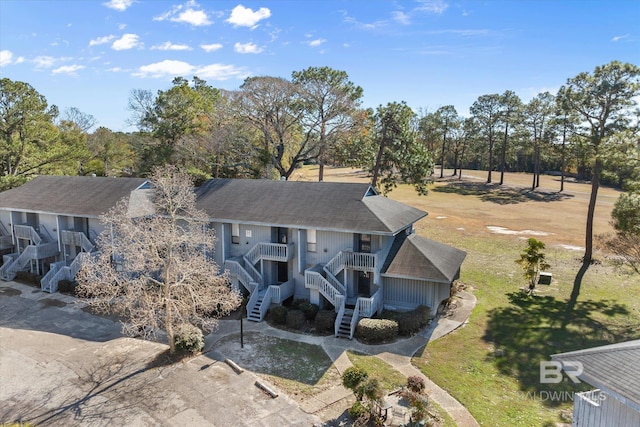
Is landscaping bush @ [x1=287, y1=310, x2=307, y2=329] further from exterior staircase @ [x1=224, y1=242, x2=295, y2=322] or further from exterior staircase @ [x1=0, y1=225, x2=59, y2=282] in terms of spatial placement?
exterior staircase @ [x1=0, y1=225, x2=59, y2=282]

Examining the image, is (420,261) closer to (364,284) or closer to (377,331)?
(364,284)

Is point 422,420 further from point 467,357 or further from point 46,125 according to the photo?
point 46,125

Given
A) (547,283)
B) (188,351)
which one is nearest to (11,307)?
(188,351)

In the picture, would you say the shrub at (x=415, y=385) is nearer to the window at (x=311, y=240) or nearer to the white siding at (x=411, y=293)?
the white siding at (x=411, y=293)

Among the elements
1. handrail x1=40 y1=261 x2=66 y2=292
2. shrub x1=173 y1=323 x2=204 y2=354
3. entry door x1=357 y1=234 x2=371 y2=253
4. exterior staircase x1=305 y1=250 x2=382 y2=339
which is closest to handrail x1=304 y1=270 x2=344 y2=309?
exterior staircase x1=305 y1=250 x2=382 y2=339

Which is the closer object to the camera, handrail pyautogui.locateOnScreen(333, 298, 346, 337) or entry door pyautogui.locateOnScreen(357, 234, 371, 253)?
handrail pyautogui.locateOnScreen(333, 298, 346, 337)

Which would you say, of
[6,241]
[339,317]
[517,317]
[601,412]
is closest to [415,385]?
[601,412]
